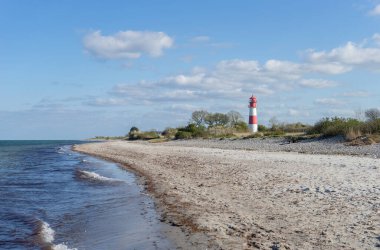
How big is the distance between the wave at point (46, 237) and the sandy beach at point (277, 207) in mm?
2611

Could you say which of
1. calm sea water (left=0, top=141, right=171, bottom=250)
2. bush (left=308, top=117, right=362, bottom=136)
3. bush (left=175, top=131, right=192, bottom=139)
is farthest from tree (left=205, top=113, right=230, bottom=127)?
calm sea water (left=0, top=141, right=171, bottom=250)

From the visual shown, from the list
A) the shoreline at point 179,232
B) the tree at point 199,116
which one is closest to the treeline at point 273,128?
the tree at point 199,116

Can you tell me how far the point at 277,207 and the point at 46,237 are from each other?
5799 mm

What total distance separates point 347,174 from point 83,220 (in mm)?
9354

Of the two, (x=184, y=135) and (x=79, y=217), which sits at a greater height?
(x=184, y=135)

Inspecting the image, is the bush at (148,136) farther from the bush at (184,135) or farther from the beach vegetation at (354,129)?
the beach vegetation at (354,129)

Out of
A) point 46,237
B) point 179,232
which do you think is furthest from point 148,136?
point 179,232

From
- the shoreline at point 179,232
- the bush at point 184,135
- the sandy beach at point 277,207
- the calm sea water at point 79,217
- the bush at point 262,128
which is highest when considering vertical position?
the bush at point 262,128

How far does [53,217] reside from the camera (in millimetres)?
12617

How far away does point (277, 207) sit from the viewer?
10977mm

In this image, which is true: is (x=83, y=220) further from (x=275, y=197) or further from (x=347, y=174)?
(x=347, y=174)

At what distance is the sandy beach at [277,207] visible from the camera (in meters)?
8.15

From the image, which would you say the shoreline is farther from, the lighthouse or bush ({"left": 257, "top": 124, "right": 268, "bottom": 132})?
bush ({"left": 257, "top": 124, "right": 268, "bottom": 132})

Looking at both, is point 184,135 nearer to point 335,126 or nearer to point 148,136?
point 148,136
